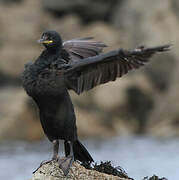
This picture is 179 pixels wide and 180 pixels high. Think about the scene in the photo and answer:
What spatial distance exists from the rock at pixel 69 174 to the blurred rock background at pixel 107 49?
14619mm

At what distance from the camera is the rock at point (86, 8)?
3547 cm

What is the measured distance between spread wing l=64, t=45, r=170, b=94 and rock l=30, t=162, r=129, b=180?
112 cm

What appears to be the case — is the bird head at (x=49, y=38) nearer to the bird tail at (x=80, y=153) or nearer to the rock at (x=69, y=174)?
the bird tail at (x=80, y=153)

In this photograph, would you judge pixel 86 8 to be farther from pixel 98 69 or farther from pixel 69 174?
pixel 69 174

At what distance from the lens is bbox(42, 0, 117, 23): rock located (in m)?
35.5

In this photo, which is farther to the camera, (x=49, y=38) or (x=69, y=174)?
(x=49, y=38)

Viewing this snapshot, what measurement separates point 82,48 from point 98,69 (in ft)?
4.58

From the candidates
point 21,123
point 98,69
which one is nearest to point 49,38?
point 98,69

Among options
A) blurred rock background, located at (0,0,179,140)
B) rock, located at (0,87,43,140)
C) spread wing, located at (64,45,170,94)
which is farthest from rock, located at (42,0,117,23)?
spread wing, located at (64,45,170,94)

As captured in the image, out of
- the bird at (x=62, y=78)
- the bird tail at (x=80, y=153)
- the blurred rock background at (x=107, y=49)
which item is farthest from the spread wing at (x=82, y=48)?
the blurred rock background at (x=107, y=49)

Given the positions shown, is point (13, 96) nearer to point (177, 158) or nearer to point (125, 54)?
point (177, 158)

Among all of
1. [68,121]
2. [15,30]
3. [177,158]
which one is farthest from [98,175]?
[15,30]

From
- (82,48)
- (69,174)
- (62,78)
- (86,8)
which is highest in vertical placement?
(86,8)

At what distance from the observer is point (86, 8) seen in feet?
117
